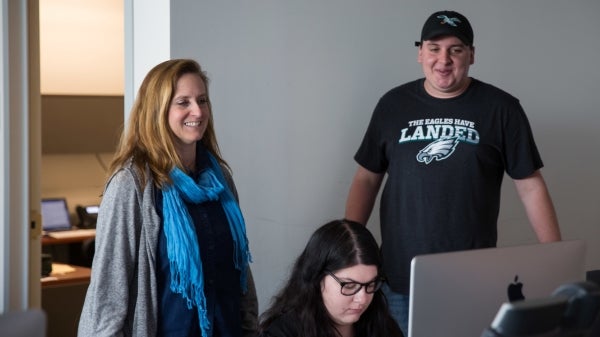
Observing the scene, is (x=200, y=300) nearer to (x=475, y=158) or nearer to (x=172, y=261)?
(x=172, y=261)

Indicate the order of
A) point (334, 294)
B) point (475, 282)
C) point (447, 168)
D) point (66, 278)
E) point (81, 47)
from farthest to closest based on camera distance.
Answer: point (81, 47)
point (66, 278)
point (447, 168)
point (334, 294)
point (475, 282)

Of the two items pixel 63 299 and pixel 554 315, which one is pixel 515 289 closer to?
pixel 554 315

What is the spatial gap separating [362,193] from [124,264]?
43.0 inches

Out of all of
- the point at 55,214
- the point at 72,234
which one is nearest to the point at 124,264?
the point at 72,234

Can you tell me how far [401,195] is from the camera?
2.87m

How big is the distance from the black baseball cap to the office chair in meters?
1.91

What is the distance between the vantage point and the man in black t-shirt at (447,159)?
2.83 m

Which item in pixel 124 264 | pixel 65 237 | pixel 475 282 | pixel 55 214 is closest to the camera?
pixel 475 282

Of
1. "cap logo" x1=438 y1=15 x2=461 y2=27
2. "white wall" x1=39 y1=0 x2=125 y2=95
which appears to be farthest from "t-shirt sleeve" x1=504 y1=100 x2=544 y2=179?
"white wall" x1=39 y1=0 x2=125 y2=95

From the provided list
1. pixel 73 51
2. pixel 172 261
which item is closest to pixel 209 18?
pixel 172 261

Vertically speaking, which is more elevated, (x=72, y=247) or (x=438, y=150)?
(x=438, y=150)

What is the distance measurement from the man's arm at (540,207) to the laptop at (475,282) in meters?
1.02

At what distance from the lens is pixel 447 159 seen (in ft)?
9.30

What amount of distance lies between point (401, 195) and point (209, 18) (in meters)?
1.01
